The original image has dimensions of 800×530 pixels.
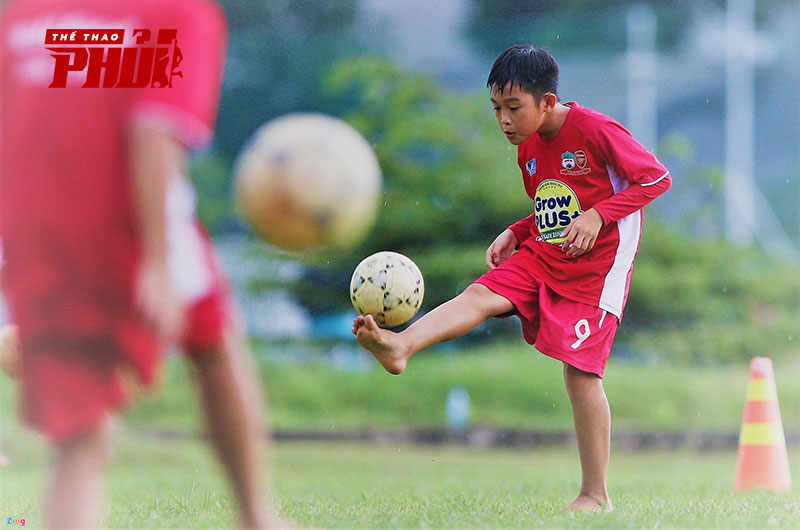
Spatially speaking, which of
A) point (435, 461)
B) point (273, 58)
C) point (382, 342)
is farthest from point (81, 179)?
point (273, 58)

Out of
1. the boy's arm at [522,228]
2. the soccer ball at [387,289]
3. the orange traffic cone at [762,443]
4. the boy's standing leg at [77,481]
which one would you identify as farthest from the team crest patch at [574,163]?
the boy's standing leg at [77,481]

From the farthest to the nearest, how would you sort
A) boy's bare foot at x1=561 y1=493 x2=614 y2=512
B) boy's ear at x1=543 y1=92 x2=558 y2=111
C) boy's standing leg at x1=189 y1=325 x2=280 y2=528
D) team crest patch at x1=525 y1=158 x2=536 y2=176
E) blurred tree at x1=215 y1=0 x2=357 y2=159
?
blurred tree at x1=215 y1=0 x2=357 y2=159 < team crest patch at x1=525 y1=158 x2=536 y2=176 < boy's ear at x1=543 y1=92 x2=558 y2=111 < boy's bare foot at x1=561 y1=493 x2=614 y2=512 < boy's standing leg at x1=189 y1=325 x2=280 y2=528

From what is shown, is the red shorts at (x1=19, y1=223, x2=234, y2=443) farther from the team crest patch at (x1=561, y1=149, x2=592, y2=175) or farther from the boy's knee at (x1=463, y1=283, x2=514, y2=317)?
the team crest patch at (x1=561, y1=149, x2=592, y2=175)

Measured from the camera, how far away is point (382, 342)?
10.1 feet

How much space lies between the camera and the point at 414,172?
915 cm

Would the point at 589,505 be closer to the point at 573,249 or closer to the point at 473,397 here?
the point at 573,249

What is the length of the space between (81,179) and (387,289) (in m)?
1.24

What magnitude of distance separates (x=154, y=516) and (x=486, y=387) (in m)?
5.43

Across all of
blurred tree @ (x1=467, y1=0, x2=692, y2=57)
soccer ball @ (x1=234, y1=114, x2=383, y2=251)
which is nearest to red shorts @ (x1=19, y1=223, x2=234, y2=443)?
soccer ball @ (x1=234, y1=114, x2=383, y2=251)

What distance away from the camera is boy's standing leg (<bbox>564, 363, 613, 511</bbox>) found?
336cm

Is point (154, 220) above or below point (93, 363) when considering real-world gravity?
above

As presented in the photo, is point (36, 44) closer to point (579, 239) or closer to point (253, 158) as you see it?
point (253, 158)

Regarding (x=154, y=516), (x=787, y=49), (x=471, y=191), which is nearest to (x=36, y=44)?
(x=154, y=516)

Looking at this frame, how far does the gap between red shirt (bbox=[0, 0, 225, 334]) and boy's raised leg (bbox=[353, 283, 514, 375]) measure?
103 cm
